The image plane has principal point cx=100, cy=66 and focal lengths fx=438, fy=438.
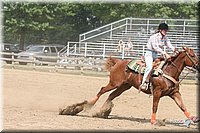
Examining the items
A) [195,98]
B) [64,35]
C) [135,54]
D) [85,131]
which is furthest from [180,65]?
[64,35]

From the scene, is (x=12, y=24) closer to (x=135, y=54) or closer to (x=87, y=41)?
(x=87, y=41)

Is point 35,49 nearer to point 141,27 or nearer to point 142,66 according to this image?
point 141,27

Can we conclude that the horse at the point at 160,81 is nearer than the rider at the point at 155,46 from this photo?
No

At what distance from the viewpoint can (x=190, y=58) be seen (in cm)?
1036

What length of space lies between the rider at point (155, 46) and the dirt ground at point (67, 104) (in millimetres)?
1172

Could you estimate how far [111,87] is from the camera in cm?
1110

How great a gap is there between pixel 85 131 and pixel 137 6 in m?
29.3

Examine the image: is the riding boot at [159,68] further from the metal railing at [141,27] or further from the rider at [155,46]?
the metal railing at [141,27]

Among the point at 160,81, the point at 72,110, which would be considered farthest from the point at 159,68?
the point at 72,110

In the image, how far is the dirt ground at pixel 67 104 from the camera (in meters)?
8.97

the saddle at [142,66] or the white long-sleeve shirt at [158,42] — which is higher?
the white long-sleeve shirt at [158,42]

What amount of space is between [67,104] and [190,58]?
4.60 metres

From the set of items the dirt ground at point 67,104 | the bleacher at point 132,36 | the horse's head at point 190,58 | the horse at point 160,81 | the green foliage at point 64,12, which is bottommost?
the dirt ground at point 67,104

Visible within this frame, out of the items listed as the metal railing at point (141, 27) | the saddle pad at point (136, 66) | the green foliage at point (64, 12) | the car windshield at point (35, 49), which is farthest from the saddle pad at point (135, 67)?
the car windshield at point (35, 49)
